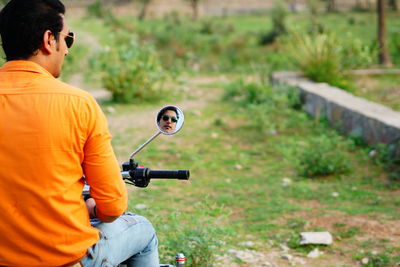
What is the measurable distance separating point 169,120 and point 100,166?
1.30ft

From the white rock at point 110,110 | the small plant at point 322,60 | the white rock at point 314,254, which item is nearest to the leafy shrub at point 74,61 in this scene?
the white rock at point 110,110

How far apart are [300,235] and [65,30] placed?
9.70ft

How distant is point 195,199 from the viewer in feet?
18.1

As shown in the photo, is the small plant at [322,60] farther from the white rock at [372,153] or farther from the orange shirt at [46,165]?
the orange shirt at [46,165]

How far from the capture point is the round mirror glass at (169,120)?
7.61 feet

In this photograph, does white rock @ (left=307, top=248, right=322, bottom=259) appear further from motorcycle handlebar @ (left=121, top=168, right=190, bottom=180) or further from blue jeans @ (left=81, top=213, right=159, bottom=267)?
motorcycle handlebar @ (left=121, top=168, right=190, bottom=180)

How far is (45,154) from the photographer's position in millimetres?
1965

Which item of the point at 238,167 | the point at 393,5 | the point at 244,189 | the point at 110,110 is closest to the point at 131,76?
the point at 110,110

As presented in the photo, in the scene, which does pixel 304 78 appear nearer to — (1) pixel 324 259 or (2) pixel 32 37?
(1) pixel 324 259

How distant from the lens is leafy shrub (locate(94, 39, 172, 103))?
397 inches

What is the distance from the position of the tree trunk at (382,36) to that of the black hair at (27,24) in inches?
451

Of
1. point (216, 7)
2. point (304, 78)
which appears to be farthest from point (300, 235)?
point (216, 7)

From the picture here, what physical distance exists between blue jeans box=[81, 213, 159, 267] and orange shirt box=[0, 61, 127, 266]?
0.09m

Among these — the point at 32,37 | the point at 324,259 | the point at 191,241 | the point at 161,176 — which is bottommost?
the point at 324,259
